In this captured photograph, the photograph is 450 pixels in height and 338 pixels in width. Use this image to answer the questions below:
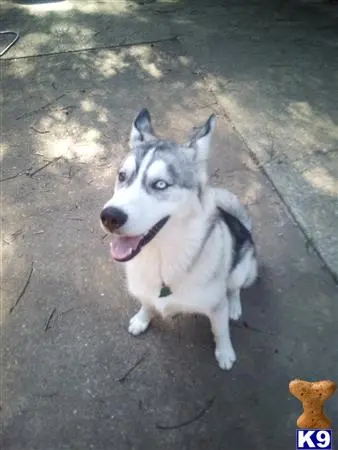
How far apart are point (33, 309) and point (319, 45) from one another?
17.7 feet

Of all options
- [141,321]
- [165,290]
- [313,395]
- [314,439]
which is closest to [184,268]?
[165,290]

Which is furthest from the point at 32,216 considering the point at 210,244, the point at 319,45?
the point at 319,45

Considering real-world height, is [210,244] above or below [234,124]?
above

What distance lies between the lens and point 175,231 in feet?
8.50

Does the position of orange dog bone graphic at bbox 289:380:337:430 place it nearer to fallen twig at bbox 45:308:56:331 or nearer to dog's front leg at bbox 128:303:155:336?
dog's front leg at bbox 128:303:155:336

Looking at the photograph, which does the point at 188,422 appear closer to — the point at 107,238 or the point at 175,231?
the point at 175,231

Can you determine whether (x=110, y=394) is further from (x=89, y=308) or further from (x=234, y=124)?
(x=234, y=124)

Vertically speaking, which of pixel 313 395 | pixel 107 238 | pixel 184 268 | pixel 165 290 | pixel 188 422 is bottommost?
pixel 188 422

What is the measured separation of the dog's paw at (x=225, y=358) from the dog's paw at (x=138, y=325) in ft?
1.96

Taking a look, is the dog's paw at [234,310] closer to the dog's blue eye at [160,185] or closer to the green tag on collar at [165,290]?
the green tag on collar at [165,290]

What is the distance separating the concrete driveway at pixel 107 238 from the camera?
3.04 meters

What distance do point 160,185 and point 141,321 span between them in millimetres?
1384

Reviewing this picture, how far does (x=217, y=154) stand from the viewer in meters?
4.88

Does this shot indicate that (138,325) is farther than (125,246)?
Yes
